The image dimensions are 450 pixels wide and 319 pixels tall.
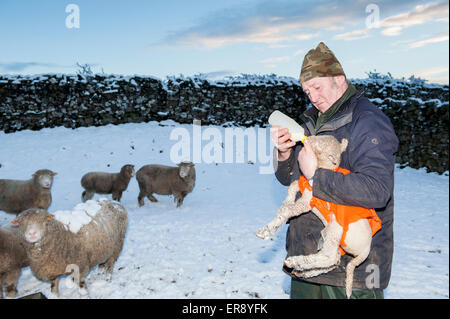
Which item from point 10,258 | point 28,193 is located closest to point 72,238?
point 10,258

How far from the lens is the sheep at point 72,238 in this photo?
3646 mm

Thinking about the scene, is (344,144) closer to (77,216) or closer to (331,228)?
(331,228)

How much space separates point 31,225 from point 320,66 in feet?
11.3

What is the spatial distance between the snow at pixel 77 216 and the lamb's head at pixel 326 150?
11.4ft

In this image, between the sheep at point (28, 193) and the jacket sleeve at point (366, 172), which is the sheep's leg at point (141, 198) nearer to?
the sheep at point (28, 193)

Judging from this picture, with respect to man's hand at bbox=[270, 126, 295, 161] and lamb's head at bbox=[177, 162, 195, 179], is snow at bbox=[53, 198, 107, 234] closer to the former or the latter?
man's hand at bbox=[270, 126, 295, 161]

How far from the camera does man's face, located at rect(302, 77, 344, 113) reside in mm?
2002

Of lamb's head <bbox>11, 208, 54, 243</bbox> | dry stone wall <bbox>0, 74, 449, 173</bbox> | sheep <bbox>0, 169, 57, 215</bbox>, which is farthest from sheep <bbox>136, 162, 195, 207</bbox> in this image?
dry stone wall <bbox>0, 74, 449, 173</bbox>

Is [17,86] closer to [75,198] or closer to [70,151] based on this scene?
[70,151]

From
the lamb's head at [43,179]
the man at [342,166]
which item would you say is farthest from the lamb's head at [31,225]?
the man at [342,166]

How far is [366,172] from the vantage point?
5.42 ft

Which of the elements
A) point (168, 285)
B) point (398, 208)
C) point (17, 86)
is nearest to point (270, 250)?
point (168, 285)
